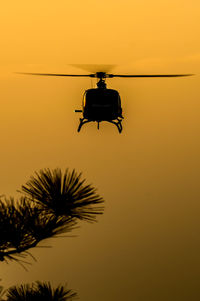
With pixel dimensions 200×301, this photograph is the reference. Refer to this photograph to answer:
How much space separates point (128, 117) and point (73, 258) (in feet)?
3.14

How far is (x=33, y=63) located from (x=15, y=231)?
181cm

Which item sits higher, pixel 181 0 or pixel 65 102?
pixel 181 0

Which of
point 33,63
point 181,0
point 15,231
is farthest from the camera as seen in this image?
point 33,63

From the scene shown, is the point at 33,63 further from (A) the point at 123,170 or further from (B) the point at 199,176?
(B) the point at 199,176

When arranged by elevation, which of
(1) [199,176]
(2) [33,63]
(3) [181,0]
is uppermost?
(3) [181,0]

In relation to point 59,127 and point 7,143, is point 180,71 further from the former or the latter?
point 7,143

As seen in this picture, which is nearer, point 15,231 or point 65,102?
point 15,231

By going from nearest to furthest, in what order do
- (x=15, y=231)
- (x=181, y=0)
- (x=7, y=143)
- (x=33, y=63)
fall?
(x=15, y=231), (x=181, y=0), (x=33, y=63), (x=7, y=143)

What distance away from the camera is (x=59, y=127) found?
103 inches

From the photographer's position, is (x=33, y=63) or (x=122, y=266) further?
(x=122, y=266)

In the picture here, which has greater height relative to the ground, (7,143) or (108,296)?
(7,143)

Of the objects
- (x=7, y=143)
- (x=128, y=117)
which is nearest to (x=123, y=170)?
(x=128, y=117)

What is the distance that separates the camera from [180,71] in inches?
96.0

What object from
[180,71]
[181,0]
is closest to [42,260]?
[180,71]
